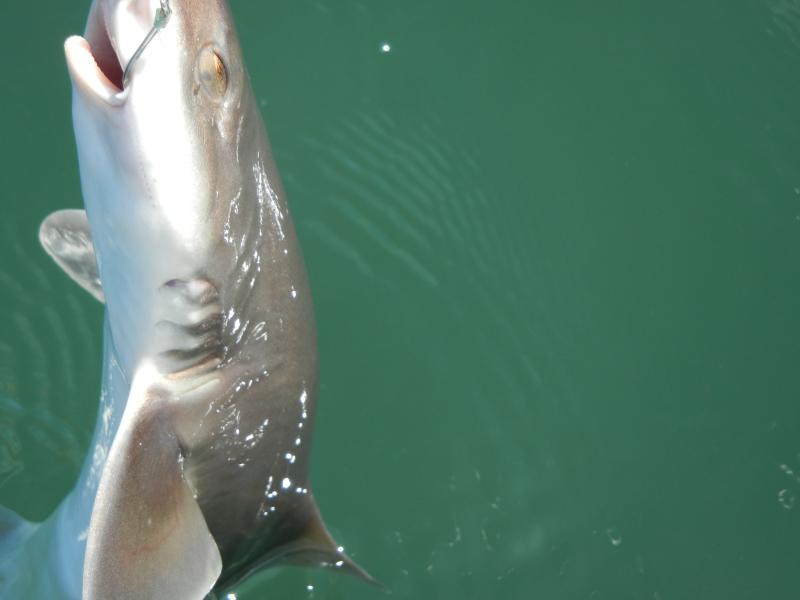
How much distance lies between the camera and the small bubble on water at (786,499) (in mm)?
4062

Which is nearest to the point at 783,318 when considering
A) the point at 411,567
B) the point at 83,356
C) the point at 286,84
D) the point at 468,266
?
the point at 468,266

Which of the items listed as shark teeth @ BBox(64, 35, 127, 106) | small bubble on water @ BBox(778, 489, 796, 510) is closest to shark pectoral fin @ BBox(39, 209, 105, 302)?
shark teeth @ BBox(64, 35, 127, 106)

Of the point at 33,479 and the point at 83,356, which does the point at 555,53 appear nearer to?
the point at 83,356

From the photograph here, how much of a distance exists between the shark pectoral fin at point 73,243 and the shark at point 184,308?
1.28ft

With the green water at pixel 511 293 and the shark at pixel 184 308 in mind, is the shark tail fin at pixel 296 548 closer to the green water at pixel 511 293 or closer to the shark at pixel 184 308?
the shark at pixel 184 308

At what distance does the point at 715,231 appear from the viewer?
469cm

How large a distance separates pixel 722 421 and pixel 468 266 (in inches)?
49.2

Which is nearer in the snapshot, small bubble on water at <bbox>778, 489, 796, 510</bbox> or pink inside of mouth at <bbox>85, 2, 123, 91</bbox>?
pink inside of mouth at <bbox>85, 2, 123, 91</bbox>

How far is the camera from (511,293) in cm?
423

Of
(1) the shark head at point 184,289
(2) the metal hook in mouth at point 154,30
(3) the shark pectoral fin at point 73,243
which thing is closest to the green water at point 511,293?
(3) the shark pectoral fin at point 73,243

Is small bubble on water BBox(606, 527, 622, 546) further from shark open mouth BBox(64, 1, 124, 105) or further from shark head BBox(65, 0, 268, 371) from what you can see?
shark open mouth BBox(64, 1, 124, 105)

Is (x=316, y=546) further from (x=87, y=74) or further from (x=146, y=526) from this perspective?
(x=87, y=74)

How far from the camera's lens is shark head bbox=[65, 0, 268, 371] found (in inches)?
74.4

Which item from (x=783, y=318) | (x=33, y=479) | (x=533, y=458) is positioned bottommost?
(x=33, y=479)
